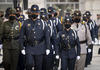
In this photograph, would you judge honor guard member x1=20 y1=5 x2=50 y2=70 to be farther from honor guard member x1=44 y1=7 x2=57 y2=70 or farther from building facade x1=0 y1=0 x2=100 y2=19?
building facade x1=0 y1=0 x2=100 y2=19

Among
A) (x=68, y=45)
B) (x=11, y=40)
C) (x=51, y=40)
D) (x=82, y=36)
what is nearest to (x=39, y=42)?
(x=68, y=45)

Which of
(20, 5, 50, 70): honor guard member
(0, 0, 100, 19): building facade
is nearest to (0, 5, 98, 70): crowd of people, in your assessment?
(20, 5, 50, 70): honor guard member

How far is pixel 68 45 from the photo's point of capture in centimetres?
981

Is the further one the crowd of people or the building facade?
the building facade

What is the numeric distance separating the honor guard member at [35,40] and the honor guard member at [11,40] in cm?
75

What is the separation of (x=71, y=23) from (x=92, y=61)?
184 inches

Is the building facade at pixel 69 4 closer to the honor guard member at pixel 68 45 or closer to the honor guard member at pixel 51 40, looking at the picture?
the honor guard member at pixel 51 40

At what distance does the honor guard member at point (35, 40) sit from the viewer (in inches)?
361

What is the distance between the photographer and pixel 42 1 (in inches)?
878

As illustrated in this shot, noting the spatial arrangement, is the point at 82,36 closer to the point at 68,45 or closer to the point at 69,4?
the point at 68,45

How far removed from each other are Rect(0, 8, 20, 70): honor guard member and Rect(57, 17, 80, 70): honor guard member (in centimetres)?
115

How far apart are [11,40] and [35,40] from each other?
1049mm

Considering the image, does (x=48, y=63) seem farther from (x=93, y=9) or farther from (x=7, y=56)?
(x=93, y=9)

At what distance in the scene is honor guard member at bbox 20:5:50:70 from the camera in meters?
9.18
